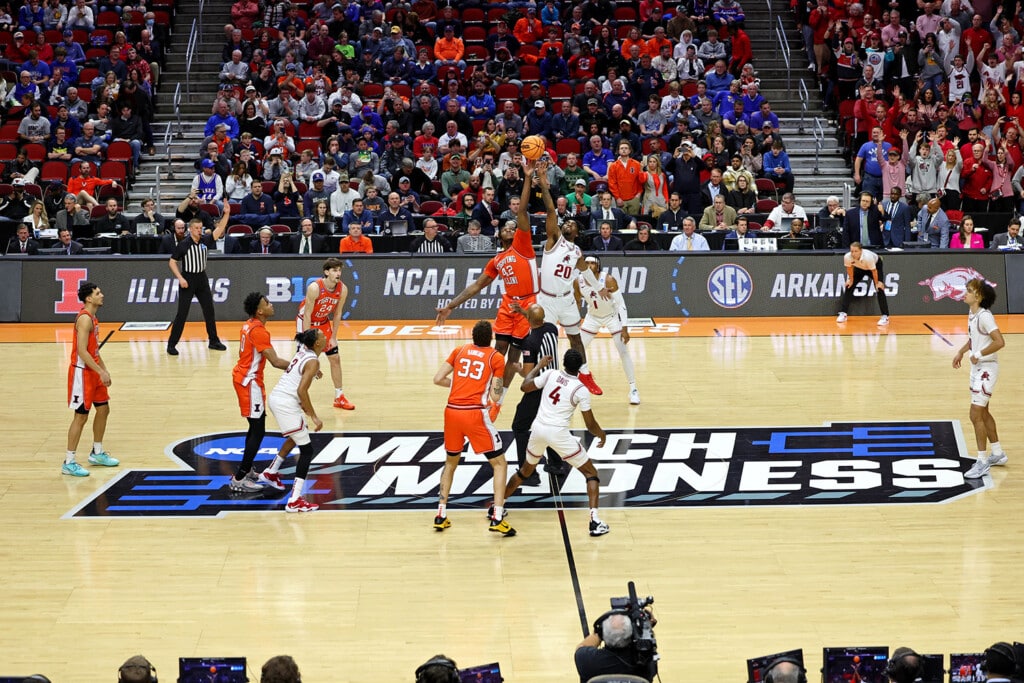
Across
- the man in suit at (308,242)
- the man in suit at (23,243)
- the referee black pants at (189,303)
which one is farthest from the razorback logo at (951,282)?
the man in suit at (23,243)

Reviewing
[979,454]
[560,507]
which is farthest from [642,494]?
[979,454]

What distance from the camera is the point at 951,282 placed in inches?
850

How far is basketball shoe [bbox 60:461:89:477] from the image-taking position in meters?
13.3

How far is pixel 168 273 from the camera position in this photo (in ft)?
71.1

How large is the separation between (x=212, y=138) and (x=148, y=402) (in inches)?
449

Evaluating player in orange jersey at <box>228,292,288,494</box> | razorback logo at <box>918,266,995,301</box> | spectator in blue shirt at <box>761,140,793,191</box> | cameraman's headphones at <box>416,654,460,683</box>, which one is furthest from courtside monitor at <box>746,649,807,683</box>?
spectator in blue shirt at <box>761,140,793,191</box>

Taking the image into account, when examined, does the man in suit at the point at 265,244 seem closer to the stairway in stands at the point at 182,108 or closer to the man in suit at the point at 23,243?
the man in suit at the point at 23,243

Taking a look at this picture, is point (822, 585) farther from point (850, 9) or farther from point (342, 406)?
point (850, 9)

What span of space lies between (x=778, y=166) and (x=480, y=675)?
66.8 ft

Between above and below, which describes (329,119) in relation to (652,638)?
above

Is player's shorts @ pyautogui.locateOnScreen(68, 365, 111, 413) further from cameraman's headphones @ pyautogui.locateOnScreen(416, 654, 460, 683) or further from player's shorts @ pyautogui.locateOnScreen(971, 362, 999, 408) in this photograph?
player's shorts @ pyautogui.locateOnScreen(971, 362, 999, 408)

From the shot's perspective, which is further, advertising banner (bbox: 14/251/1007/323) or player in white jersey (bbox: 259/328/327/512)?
advertising banner (bbox: 14/251/1007/323)

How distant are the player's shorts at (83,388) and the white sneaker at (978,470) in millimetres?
8961

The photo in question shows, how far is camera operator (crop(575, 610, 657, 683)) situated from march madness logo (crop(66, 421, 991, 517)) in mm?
5561
